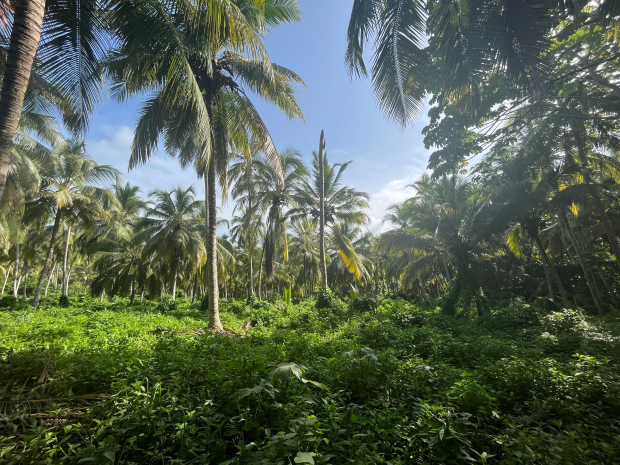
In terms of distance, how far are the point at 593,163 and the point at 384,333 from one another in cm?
1201

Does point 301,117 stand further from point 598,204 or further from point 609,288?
point 609,288

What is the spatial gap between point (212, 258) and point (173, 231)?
9142mm

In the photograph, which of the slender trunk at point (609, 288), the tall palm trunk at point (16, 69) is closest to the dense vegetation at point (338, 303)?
the tall palm trunk at point (16, 69)

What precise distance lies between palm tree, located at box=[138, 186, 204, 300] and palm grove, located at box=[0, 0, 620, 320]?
0.11 m

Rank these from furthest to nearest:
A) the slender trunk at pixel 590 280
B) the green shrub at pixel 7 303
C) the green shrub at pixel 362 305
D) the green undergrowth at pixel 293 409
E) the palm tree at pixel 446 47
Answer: the green shrub at pixel 7 303 → the green shrub at pixel 362 305 → the slender trunk at pixel 590 280 → the palm tree at pixel 446 47 → the green undergrowth at pixel 293 409

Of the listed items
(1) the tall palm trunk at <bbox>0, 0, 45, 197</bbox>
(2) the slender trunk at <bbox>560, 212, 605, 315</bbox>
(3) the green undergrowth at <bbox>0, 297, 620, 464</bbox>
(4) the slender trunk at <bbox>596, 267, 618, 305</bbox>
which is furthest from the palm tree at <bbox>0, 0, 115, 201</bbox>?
(4) the slender trunk at <bbox>596, 267, 618, 305</bbox>

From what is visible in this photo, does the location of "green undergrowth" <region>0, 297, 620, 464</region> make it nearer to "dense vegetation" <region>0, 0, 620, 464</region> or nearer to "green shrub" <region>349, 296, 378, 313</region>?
"dense vegetation" <region>0, 0, 620, 464</region>

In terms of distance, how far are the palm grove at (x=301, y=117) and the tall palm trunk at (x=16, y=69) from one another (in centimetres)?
2

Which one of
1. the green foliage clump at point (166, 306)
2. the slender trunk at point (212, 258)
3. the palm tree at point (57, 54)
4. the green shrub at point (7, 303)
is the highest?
the palm tree at point (57, 54)

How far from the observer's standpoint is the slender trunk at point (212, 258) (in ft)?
25.8

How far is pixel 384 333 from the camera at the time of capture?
20.4ft

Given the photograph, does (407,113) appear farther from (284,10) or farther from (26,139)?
(26,139)

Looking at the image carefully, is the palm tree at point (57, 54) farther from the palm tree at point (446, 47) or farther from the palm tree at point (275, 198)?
the palm tree at point (275, 198)

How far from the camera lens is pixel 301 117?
962 cm
